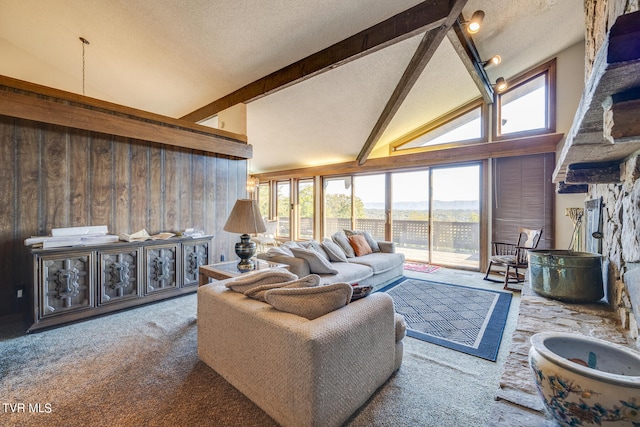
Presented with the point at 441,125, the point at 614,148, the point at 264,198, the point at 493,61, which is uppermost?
the point at 493,61

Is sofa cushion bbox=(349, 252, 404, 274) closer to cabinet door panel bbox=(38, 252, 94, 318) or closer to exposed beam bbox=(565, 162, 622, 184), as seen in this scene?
exposed beam bbox=(565, 162, 622, 184)

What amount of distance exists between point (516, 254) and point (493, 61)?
9.66 ft

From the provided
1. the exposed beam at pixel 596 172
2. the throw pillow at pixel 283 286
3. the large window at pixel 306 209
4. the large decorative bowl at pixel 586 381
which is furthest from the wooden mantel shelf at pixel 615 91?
the large window at pixel 306 209

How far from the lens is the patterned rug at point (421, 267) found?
5.21m

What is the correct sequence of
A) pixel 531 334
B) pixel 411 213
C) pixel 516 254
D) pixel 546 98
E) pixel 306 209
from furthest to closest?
pixel 306 209 → pixel 411 213 → pixel 546 98 → pixel 516 254 → pixel 531 334

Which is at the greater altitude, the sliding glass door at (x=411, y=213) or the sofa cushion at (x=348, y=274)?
A: the sliding glass door at (x=411, y=213)

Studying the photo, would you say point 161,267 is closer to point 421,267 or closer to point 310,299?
point 310,299

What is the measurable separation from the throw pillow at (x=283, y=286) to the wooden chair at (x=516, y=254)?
143 inches

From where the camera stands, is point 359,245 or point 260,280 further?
point 359,245

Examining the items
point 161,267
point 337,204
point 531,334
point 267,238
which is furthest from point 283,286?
point 337,204

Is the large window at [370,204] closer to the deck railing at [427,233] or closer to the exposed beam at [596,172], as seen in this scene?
the deck railing at [427,233]

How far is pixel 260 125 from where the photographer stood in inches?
231

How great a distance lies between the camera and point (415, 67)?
371cm

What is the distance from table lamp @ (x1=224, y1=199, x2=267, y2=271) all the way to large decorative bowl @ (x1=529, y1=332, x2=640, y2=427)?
233cm
